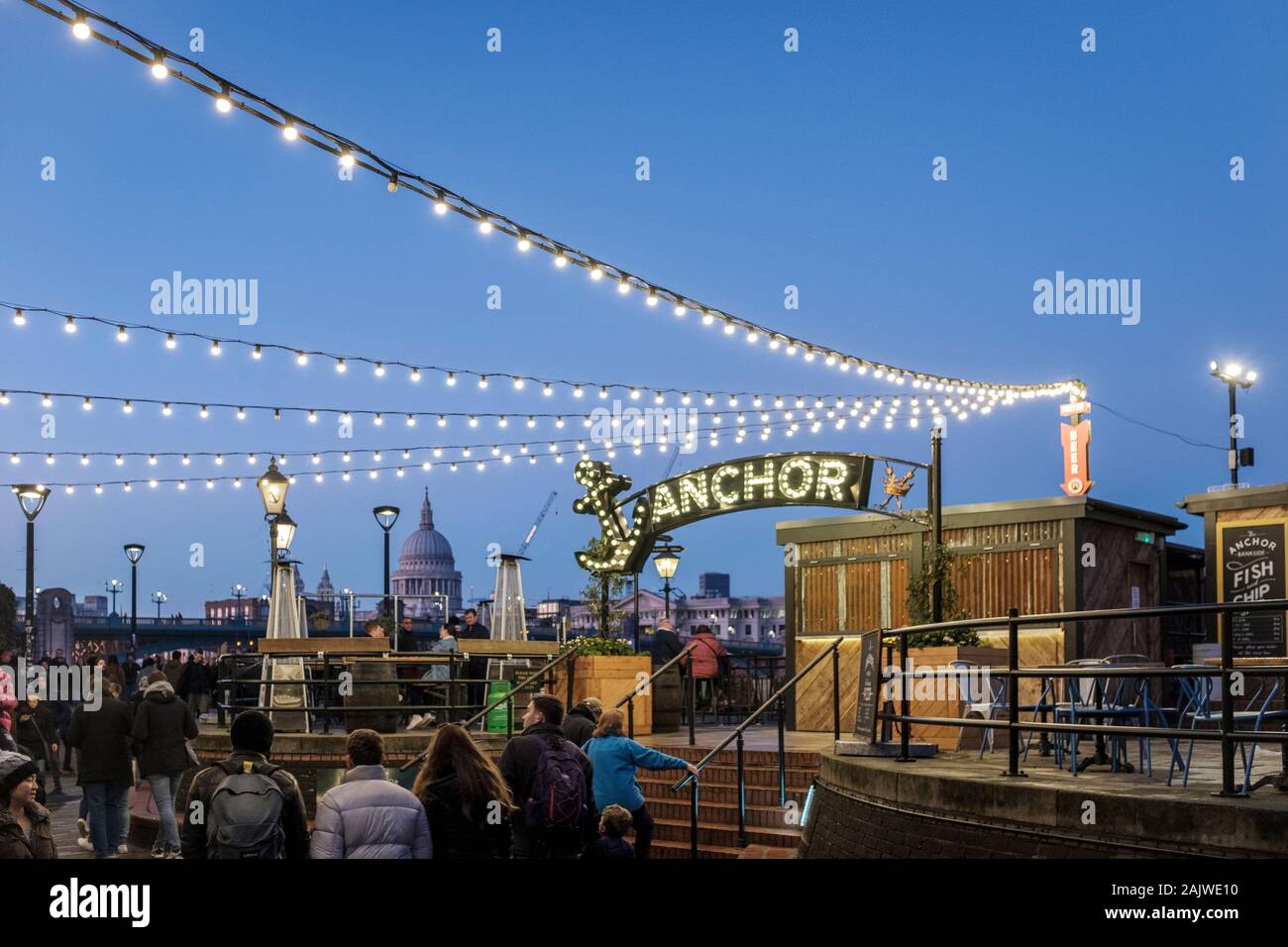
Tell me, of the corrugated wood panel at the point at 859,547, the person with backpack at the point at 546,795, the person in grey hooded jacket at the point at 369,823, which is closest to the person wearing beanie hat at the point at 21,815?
the person in grey hooded jacket at the point at 369,823

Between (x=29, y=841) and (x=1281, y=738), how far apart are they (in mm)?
5969

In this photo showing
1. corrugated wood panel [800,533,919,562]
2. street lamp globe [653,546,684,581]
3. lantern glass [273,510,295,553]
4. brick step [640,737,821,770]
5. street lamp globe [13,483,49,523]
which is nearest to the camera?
brick step [640,737,821,770]

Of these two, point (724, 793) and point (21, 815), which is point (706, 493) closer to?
point (724, 793)

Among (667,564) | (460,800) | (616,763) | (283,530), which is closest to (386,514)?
(283,530)

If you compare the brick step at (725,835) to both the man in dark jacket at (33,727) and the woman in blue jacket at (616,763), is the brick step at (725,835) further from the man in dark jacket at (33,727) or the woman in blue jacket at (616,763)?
the man in dark jacket at (33,727)

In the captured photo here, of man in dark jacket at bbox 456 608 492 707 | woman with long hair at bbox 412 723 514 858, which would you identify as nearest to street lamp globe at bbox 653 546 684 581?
man in dark jacket at bbox 456 608 492 707

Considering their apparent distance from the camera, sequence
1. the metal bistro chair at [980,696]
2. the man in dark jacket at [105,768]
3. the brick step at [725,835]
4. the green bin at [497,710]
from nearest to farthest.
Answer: the metal bistro chair at [980,696], the brick step at [725,835], the man in dark jacket at [105,768], the green bin at [497,710]

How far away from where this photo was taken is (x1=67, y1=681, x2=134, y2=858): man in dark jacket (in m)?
13.1

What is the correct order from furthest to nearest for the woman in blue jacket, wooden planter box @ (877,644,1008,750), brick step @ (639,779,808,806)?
wooden planter box @ (877,644,1008,750) → brick step @ (639,779,808,806) → the woman in blue jacket

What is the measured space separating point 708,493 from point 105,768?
9540mm

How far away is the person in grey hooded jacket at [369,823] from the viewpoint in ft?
22.2

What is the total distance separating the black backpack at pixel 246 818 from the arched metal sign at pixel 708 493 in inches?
478

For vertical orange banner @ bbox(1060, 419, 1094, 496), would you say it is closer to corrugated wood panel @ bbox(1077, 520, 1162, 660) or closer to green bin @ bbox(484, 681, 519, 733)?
corrugated wood panel @ bbox(1077, 520, 1162, 660)

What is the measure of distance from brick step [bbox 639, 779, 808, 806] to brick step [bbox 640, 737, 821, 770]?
342mm
